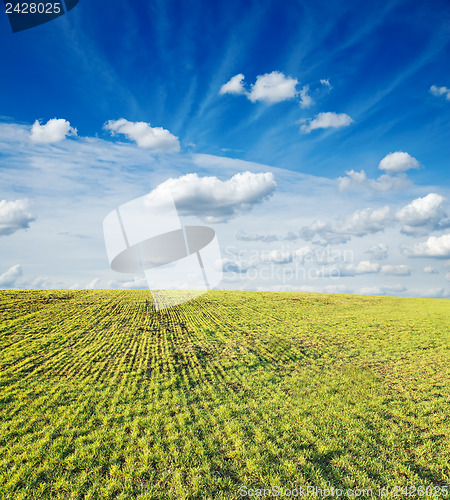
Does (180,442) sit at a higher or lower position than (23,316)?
lower

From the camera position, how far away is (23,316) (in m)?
33.0

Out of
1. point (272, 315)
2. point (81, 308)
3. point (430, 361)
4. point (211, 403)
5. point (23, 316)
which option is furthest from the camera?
point (81, 308)

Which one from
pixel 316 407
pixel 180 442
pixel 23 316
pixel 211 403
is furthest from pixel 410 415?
pixel 23 316

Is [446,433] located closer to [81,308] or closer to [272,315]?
[272,315]

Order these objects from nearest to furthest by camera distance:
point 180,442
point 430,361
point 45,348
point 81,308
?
point 180,442 < point 430,361 < point 45,348 < point 81,308

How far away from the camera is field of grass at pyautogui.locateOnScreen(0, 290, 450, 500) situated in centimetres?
784

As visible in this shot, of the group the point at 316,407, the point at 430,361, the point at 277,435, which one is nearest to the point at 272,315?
the point at 430,361

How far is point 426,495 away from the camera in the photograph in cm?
723

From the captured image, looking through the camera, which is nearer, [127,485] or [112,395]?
[127,485]

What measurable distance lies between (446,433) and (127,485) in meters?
10.9

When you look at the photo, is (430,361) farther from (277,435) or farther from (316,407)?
(277,435)

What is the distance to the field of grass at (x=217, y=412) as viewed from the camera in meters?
7.84

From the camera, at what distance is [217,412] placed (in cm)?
1177

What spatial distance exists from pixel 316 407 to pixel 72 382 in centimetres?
1278
